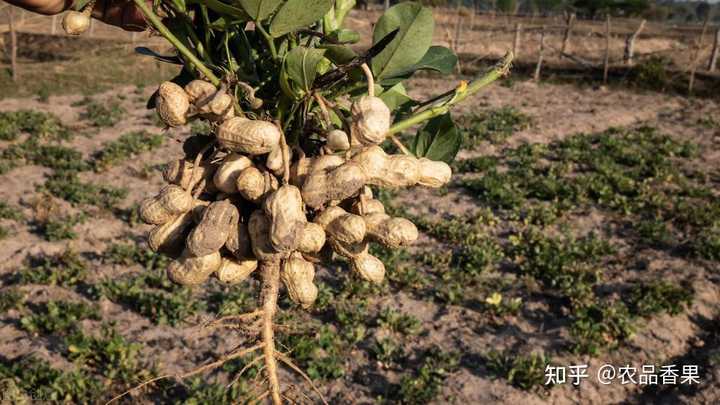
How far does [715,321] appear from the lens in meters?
4.97

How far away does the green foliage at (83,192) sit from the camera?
7043mm

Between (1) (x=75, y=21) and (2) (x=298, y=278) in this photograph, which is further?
(2) (x=298, y=278)

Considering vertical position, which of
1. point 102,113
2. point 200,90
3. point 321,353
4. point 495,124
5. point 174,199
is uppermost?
point 200,90

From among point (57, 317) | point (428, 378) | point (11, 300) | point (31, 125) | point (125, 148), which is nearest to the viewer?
point (428, 378)

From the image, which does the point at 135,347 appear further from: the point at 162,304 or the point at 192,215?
the point at 192,215

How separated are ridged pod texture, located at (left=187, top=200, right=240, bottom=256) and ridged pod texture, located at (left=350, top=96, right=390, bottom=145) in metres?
0.31

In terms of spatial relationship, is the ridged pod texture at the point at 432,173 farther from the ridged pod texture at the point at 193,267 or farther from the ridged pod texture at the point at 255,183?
the ridged pod texture at the point at 193,267

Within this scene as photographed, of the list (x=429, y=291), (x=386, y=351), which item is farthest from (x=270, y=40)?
(x=429, y=291)

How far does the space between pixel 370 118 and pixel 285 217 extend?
0.80 feet

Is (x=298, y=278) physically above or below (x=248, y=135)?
below

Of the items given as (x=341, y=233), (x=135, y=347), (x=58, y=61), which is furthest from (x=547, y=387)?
(x=58, y=61)

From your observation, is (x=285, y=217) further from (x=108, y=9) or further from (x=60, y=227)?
(x=60, y=227)

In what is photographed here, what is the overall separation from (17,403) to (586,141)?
354 inches

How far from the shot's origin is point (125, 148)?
892cm
